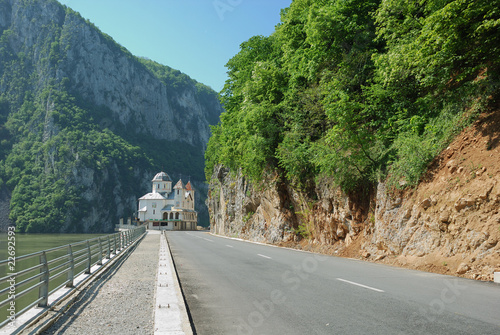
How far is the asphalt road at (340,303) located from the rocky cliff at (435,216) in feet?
4.32

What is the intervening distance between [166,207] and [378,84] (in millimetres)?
114371

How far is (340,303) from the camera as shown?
6.64 meters

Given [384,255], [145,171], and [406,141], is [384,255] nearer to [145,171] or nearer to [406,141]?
[406,141]

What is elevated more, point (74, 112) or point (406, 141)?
point (74, 112)

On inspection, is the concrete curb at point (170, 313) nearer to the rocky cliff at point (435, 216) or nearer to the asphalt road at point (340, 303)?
the asphalt road at point (340, 303)

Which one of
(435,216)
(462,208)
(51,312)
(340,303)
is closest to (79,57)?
(435,216)

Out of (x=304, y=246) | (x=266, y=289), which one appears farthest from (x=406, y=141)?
(x=304, y=246)

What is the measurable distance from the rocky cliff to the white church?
334 feet

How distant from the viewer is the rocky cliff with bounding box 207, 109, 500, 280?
34.9ft

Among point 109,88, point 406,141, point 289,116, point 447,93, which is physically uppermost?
point 109,88

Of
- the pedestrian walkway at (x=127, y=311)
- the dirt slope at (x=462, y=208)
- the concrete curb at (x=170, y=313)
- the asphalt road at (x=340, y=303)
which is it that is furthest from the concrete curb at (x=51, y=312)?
the dirt slope at (x=462, y=208)

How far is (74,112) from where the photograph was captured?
530ft

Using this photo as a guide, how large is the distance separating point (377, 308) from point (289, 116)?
18197mm

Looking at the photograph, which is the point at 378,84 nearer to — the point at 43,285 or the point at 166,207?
the point at 43,285
